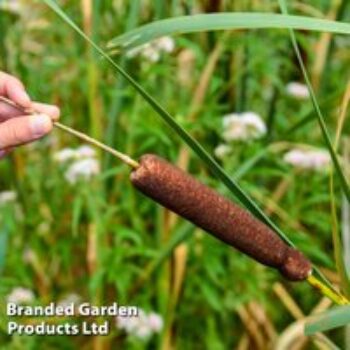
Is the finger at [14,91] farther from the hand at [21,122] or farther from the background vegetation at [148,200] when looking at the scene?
the background vegetation at [148,200]

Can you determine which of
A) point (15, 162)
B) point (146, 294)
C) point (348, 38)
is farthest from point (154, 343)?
point (348, 38)

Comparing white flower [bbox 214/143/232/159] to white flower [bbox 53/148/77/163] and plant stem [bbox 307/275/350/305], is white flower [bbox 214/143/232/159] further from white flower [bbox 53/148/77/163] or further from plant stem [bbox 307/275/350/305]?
plant stem [bbox 307/275/350/305]

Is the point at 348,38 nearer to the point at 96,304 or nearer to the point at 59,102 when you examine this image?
the point at 59,102

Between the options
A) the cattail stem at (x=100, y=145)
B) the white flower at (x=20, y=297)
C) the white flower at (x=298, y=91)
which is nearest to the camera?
the cattail stem at (x=100, y=145)

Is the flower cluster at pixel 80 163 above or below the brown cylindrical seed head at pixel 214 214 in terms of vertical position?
above

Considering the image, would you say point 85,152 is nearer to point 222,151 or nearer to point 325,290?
point 222,151

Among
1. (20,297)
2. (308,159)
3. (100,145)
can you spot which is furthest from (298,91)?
(100,145)

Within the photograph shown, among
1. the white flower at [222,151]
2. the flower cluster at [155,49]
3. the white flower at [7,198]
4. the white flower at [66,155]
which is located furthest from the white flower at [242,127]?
the white flower at [7,198]
